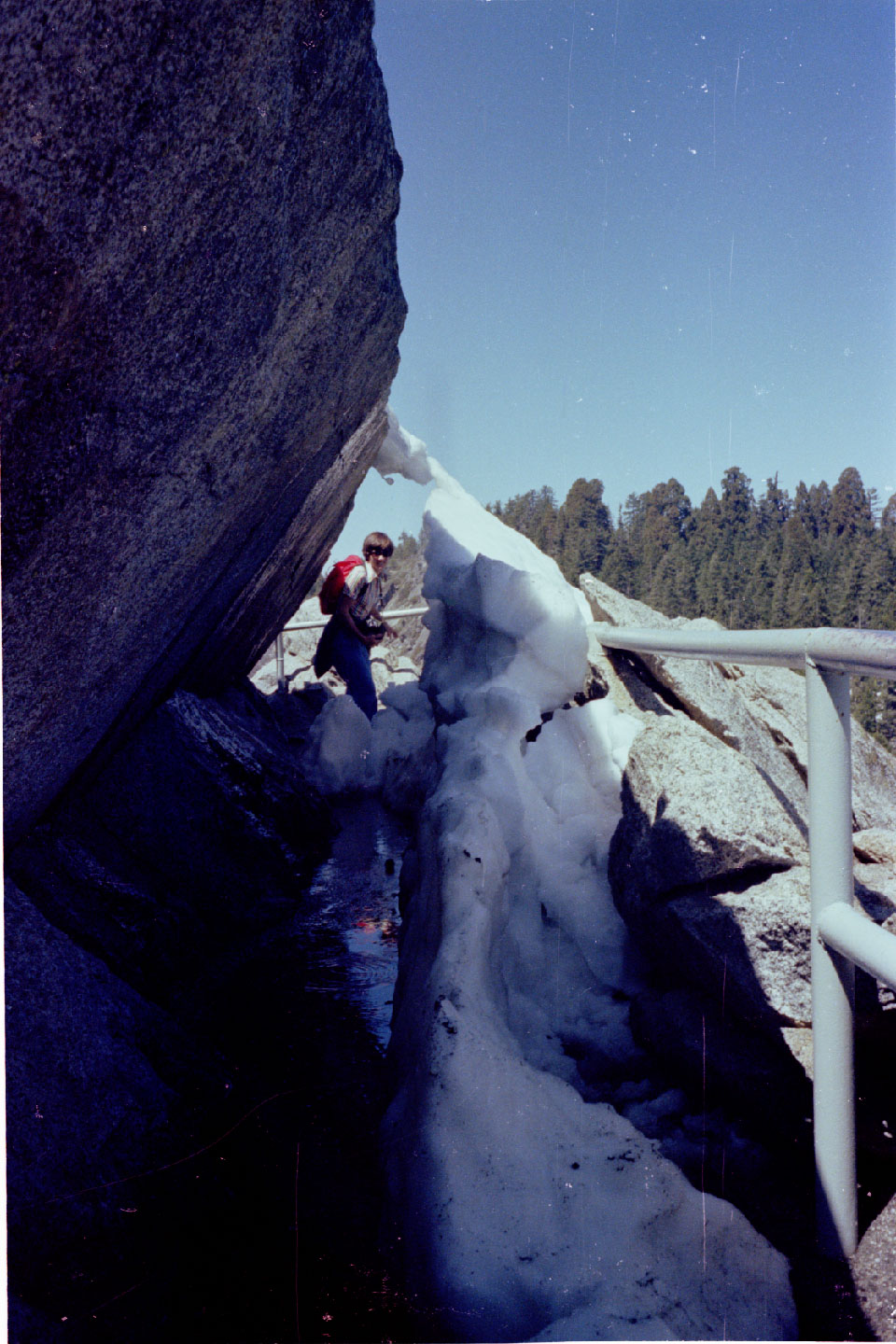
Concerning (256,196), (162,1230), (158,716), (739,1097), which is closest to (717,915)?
(739,1097)

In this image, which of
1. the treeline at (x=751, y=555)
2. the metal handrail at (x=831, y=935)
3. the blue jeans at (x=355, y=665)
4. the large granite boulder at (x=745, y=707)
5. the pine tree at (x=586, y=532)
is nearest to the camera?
the metal handrail at (x=831, y=935)

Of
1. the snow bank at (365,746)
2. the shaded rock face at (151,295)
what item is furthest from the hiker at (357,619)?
the shaded rock face at (151,295)

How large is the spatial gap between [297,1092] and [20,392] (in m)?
1.89

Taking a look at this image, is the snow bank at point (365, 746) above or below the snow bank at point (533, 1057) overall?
above

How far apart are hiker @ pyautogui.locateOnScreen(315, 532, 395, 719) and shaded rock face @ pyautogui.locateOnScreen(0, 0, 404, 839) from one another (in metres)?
3.20

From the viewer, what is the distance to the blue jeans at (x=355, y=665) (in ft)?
20.8

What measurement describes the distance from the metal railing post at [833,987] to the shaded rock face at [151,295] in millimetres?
1347

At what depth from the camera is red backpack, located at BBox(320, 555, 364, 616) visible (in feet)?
19.9

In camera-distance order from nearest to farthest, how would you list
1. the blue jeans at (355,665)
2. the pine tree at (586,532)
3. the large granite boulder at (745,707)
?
the large granite boulder at (745,707)
the blue jeans at (355,665)
the pine tree at (586,532)

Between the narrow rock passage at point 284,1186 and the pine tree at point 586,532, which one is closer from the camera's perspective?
the narrow rock passage at point 284,1186

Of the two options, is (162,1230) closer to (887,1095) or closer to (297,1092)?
(297,1092)

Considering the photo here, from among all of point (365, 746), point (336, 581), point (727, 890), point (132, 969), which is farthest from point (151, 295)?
point (365, 746)

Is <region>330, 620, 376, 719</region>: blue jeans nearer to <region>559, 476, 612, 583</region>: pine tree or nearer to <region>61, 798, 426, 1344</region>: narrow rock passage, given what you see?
<region>559, 476, 612, 583</region>: pine tree

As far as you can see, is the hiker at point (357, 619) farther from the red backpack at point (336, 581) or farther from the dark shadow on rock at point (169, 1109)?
the dark shadow on rock at point (169, 1109)
